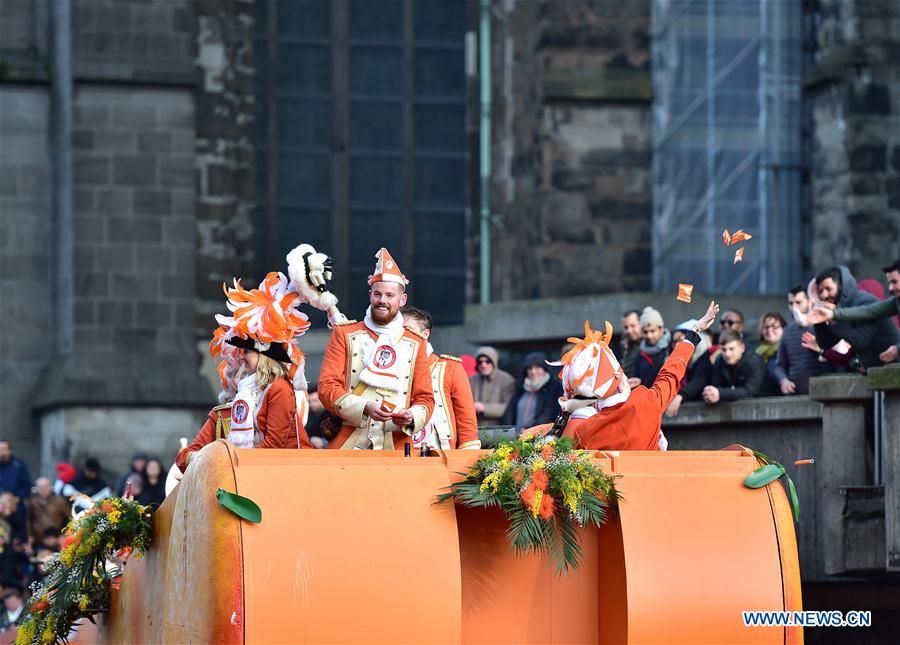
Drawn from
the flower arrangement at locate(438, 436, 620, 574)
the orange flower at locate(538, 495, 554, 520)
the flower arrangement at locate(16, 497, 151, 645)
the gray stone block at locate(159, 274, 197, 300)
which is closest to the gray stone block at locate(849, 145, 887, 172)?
the gray stone block at locate(159, 274, 197, 300)

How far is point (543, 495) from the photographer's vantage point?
7578 millimetres

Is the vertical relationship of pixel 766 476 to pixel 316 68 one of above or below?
below

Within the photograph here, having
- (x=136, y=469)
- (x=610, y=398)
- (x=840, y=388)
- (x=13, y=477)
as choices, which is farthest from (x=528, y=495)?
(x=13, y=477)

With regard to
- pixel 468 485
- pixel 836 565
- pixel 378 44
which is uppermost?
pixel 378 44

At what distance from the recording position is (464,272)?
80.4 ft

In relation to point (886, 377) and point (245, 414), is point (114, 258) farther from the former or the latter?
point (245, 414)

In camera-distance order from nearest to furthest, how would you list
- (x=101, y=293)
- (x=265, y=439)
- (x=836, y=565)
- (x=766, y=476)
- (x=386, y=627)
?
(x=386, y=627) < (x=766, y=476) < (x=265, y=439) < (x=836, y=565) < (x=101, y=293)

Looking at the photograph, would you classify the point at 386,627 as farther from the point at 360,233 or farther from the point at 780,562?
the point at 360,233

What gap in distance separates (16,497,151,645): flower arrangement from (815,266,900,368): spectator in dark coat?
16.8 ft

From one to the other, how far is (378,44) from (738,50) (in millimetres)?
4582

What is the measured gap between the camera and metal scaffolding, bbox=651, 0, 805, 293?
22.0m

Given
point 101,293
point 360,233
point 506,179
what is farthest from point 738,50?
point 101,293

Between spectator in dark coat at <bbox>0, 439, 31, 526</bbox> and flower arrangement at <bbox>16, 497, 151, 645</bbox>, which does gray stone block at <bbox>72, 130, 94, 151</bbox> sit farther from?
flower arrangement at <bbox>16, 497, 151, 645</bbox>

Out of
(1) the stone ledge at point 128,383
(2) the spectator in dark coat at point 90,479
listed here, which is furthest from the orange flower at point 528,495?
(1) the stone ledge at point 128,383
